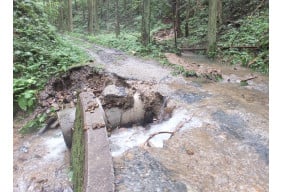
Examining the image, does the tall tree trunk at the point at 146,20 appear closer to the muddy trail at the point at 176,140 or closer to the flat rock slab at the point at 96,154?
the muddy trail at the point at 176,140

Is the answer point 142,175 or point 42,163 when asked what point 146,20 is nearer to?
point 42,163

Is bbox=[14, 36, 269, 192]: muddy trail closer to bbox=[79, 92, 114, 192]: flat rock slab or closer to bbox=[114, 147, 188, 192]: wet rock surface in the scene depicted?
bbox=[114, 147, 188, 192]: wet rock surface

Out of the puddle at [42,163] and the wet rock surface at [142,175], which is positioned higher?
the wet rock surface at [142,175]

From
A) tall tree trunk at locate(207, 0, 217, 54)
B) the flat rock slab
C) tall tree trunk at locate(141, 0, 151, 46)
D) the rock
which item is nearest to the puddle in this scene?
the rock

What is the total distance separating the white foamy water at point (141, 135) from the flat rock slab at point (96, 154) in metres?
0.53

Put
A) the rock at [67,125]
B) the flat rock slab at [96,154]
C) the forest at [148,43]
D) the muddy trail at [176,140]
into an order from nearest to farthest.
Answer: the flat rock slab at [96,154], the muddy trail at [176,140], the rock at [67,125], the forest at [148,43]

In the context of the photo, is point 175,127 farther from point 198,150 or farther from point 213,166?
point 213,166

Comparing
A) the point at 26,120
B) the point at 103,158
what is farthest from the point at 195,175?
the point at 26,120

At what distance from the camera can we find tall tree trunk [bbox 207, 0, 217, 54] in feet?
35.4

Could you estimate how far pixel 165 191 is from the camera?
125 inches

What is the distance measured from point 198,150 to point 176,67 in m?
5.41

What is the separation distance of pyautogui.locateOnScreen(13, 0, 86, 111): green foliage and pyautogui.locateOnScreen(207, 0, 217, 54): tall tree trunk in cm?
566

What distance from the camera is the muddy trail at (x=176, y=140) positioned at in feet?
11.5

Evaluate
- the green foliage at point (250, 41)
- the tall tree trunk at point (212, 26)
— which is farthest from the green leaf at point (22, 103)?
the tall tree trunk at point (212, 26)
